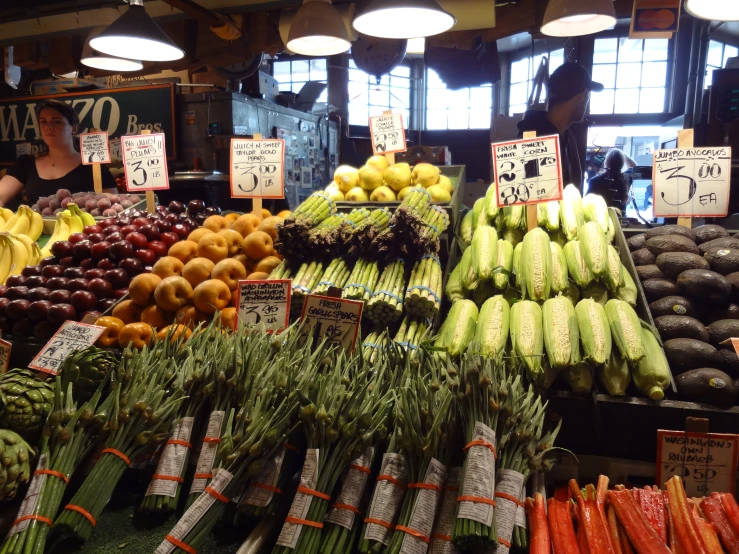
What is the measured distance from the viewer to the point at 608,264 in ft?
7.55

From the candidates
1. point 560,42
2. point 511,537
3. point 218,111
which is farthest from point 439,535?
point 560,42

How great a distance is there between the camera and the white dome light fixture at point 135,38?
11.5ft

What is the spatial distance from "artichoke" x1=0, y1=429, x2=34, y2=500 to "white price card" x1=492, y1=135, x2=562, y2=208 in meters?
2.06

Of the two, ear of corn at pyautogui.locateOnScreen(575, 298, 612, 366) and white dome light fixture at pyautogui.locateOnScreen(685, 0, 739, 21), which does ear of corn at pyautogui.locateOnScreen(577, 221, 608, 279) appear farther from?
white dome light fixture at pyautogui.locateOnScreen(685, 0, 739, 21)

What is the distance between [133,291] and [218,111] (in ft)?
16.2

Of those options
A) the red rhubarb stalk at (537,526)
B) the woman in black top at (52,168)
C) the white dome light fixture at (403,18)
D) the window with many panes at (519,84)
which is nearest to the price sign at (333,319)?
the red rhubarb stalk at (537,526)

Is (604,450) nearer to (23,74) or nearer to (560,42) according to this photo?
(23,74)

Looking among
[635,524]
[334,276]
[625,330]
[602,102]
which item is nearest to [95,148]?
[334,276]

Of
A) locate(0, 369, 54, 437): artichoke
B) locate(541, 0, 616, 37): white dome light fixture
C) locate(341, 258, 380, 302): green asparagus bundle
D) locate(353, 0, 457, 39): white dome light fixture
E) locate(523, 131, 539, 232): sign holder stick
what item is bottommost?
locate(0, 369, 54, 437): artichoke

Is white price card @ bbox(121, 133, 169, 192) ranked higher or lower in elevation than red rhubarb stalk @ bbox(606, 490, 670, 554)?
higher

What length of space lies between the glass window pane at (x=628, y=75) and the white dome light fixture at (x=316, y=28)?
10309 mm

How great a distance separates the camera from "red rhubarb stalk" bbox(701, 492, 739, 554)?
1.38 metres

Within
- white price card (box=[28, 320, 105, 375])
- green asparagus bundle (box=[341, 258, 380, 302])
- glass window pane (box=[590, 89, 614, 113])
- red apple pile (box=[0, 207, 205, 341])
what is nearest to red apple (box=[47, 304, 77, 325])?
red apple pile (box=[0, 207, 205, 341])

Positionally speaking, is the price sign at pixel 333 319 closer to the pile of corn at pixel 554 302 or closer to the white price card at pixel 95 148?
the pile of corn at pixel 554 302
